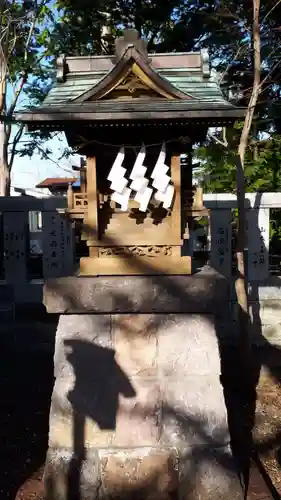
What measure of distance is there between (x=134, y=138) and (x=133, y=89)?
1.42 feet

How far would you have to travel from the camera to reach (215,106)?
3.90 meters

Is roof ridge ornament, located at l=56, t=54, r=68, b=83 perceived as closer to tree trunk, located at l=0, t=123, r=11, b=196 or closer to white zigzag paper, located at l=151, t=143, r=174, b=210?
white zigzag paper, located at l=151, t=143, r=174, b=210

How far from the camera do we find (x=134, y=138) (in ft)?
14.2

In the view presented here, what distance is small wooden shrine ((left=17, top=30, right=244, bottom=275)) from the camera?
3.94 metres

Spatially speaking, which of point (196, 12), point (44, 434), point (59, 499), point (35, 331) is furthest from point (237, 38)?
point (59, 499)

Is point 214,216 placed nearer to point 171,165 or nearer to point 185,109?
point 171,165

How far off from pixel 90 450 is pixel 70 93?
10.5ft

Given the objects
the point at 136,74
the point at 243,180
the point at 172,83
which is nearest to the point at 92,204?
the point at 136,74

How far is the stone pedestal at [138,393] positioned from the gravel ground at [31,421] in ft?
1.82

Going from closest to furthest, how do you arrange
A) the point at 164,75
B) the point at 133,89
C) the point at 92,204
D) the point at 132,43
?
1. the point at 132,43
2. the point at 133,89
3. the point at 92,204
4. the point at 164,75

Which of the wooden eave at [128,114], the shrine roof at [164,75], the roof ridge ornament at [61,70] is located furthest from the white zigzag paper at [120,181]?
the roof ridge ornament at [61,70]

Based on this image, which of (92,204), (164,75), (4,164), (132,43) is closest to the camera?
(132,43)

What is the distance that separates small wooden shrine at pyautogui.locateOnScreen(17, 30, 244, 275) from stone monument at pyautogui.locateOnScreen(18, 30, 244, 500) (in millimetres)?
13

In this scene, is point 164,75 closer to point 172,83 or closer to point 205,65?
point 172,83
